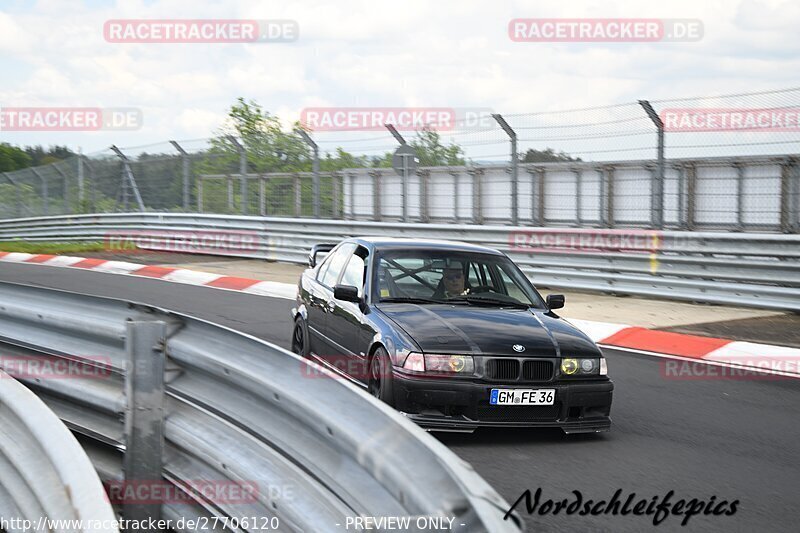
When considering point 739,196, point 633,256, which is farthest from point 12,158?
point 633,256

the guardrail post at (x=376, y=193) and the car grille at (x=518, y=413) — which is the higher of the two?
the guardrail post at (x=376, y=193)

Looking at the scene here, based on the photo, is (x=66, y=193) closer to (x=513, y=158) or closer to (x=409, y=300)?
(x=513, y=158)

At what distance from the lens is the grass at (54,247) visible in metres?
25.5

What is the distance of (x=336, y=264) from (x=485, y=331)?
2345 millimetres

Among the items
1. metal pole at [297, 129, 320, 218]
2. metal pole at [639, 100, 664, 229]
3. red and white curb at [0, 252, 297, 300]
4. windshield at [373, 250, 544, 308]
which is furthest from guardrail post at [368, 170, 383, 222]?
windshield at [373, 250, 544, 308]

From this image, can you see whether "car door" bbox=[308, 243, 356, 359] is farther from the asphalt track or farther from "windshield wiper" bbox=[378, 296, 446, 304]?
the asphalt track

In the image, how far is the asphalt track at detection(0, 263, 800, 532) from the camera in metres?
5.28

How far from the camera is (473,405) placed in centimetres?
656

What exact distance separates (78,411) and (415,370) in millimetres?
2202

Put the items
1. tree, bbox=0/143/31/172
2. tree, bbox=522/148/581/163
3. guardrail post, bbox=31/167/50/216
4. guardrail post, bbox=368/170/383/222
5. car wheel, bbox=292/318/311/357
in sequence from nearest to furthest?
car wheel, bbox=292/318/311/357 < tree, bbox=522/148/581/163 < guardrail post, bbox=368/170/383/222 < guardrail post, bbox=31/167/50/216 < tree, bbox=0/143/31/172

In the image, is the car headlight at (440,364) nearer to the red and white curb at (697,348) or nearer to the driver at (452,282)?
the driver at (452,282)

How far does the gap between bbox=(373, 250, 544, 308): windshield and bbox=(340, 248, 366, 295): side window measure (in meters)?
0.15

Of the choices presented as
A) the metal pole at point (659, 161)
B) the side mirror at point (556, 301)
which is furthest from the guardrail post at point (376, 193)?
the side mirror at point (556, 301)

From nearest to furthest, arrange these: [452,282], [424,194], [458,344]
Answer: [458,344], [452,282], [424,194]
